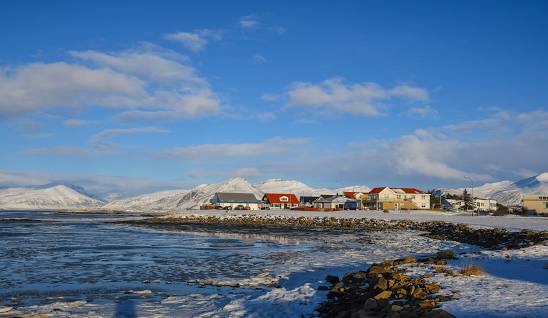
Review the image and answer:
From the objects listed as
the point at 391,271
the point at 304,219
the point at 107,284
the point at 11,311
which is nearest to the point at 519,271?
the point at 391,271

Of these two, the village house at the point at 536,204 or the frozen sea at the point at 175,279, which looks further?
the village house at the point at 536,204

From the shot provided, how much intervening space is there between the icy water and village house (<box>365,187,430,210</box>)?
269 feet

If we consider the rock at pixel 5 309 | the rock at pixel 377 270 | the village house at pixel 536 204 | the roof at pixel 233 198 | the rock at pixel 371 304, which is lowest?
the rock at pixel 5 309

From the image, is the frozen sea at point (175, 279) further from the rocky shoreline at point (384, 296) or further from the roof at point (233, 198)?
the roof at point (233, 198)

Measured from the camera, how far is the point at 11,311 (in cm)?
1248

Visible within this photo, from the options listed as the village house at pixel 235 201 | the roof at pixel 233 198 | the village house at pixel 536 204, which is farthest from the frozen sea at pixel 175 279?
the roof at pixel 233 198

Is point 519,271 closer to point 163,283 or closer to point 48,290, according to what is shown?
point 163,283

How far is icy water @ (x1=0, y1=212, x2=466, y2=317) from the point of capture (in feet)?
43.2

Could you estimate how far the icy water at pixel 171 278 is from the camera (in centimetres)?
1317

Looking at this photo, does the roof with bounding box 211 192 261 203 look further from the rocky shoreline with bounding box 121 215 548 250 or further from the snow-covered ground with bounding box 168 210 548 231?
the snow-covered ground with bounding box 168 210 548 231

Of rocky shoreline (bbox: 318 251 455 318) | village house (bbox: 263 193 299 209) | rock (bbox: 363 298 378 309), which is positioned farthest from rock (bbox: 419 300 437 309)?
village house (bbox: 263 193 299 209)

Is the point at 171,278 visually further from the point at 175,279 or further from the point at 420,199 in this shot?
the point at 420,199

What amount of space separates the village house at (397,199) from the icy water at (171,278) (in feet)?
269

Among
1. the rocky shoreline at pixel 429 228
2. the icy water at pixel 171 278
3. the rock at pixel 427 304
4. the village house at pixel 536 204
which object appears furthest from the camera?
the village house at pixel 536 204
